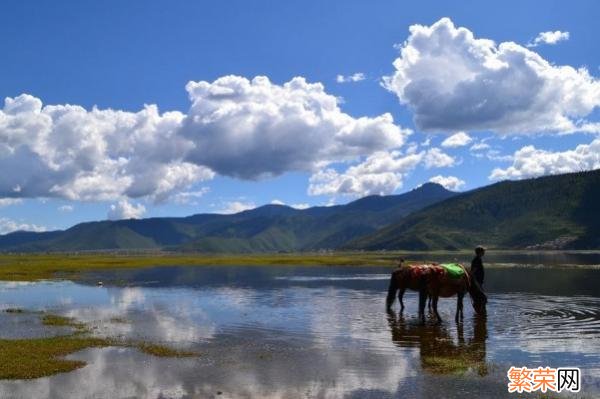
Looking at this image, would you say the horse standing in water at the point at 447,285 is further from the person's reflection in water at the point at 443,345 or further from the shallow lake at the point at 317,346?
the person's reflection in water at the point at 443,345

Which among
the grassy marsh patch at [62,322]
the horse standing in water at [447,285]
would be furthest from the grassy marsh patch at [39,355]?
the horse standing in water at [447,285]

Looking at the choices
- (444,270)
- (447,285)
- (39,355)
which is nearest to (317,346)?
(39,355)

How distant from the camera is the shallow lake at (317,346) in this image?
17078 millimetres

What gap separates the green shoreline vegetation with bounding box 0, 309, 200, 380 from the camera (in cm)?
1930

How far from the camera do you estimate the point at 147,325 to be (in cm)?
3092

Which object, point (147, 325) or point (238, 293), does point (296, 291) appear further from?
point (147, 325)

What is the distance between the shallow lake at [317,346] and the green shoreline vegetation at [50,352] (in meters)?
0.61

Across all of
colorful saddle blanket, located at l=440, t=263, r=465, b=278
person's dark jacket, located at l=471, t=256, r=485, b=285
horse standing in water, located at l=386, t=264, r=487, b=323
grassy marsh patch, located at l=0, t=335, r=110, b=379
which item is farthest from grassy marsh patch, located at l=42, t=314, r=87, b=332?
person's dark jacket, located at l=471, t=256, r=485, b=285

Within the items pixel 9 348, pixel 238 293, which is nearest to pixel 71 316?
pixel 9 348

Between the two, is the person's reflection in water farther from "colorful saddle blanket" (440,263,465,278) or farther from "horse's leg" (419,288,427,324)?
"colorful saddle blanket" (440,263,465,278)

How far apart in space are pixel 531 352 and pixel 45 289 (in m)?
49.9

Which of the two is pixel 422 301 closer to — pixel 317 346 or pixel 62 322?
pixel 317 346

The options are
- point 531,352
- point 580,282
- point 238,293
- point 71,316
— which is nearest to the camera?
point 531,352

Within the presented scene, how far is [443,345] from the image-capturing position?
23.5 meters
